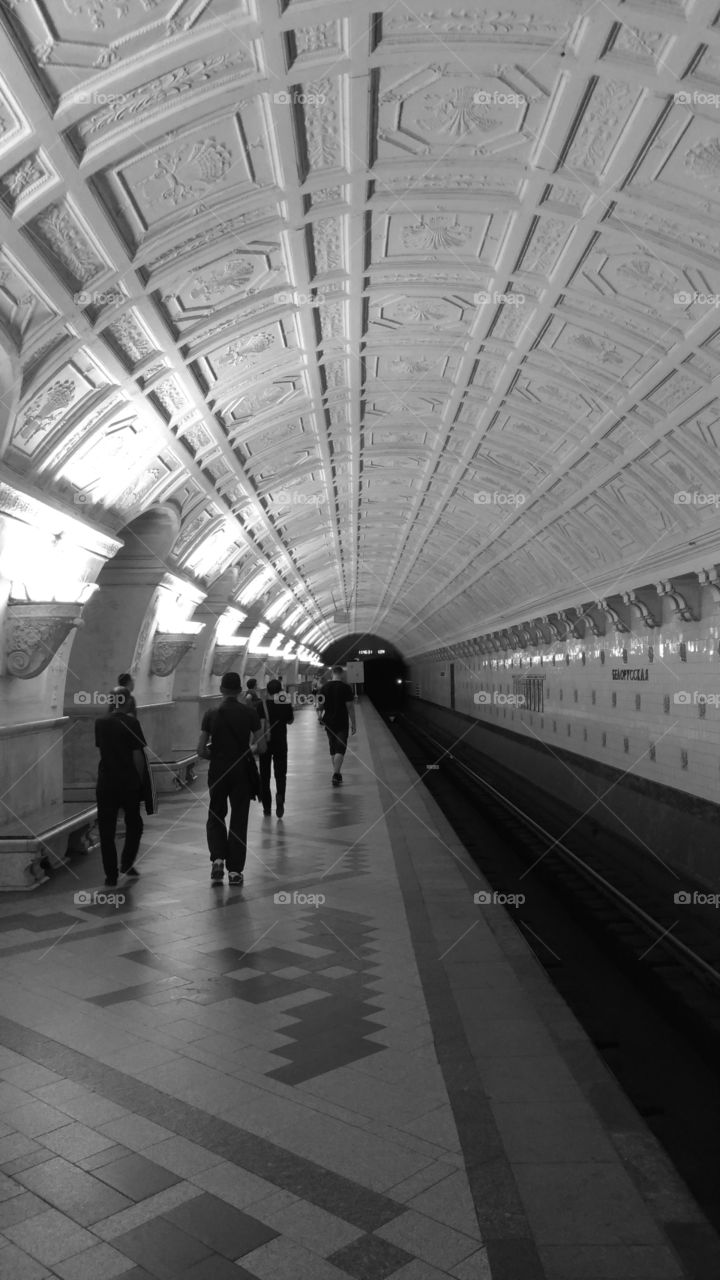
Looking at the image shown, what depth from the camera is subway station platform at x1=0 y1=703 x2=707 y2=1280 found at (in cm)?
266

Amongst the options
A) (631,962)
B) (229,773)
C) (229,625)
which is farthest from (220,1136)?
(229,625)

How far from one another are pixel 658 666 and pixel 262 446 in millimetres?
6727

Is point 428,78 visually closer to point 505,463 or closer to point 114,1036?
point 114,1036

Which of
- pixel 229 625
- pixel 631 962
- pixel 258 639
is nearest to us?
pixel 631 962

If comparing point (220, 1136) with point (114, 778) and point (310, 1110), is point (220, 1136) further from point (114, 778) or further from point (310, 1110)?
point (114, 778)

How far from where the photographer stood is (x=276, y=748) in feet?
38.7

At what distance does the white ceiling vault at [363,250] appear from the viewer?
17.4 ft

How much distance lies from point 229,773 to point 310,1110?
403cm

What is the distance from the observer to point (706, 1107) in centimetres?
636

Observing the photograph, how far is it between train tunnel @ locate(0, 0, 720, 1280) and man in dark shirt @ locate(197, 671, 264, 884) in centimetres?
4

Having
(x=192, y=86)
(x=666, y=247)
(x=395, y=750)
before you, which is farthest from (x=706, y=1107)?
(x=395, y=750)

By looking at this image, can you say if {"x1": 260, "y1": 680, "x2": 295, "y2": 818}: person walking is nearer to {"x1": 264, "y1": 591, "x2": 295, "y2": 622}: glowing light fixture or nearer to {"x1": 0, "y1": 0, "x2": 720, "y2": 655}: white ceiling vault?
{"x1": 0, "y1": 0, "x2": 720, "y2": 655}: white ceiling vault

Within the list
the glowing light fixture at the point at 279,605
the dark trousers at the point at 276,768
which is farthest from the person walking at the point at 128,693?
the glowing light fixture at the point at 279,605

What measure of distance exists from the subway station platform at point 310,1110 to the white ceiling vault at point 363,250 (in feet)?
14.4
